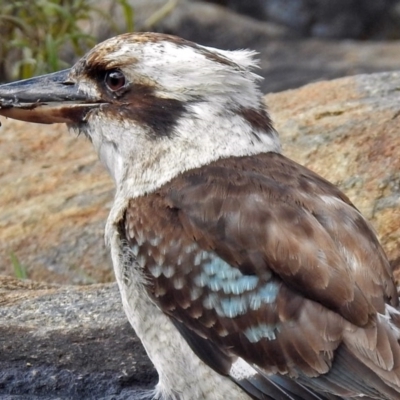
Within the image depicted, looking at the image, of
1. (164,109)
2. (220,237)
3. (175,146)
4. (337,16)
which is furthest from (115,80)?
(337,16)

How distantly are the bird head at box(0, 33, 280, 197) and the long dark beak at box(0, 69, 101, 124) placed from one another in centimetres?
2

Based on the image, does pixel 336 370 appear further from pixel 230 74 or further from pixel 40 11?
pixel 40 11

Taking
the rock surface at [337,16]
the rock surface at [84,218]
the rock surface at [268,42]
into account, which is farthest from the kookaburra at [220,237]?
the rock surface at [337,16]

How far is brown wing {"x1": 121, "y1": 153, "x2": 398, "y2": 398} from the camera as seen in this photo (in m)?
4.02

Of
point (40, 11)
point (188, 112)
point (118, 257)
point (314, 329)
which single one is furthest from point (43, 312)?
point (40, 11)

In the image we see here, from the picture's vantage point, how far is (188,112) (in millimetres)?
4621

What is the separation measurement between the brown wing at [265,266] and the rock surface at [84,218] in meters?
0.66

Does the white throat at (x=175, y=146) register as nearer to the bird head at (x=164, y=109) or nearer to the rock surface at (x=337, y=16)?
the bird head at (x=164, y=109)

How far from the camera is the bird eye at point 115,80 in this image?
4688 millimetres

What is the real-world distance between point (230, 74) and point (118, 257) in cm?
87

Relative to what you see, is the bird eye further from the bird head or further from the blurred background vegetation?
the blurred background vegetation

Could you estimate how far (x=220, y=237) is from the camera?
421 cm

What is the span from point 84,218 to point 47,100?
1953 millimetres

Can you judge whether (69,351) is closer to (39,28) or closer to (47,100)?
(47,100)
